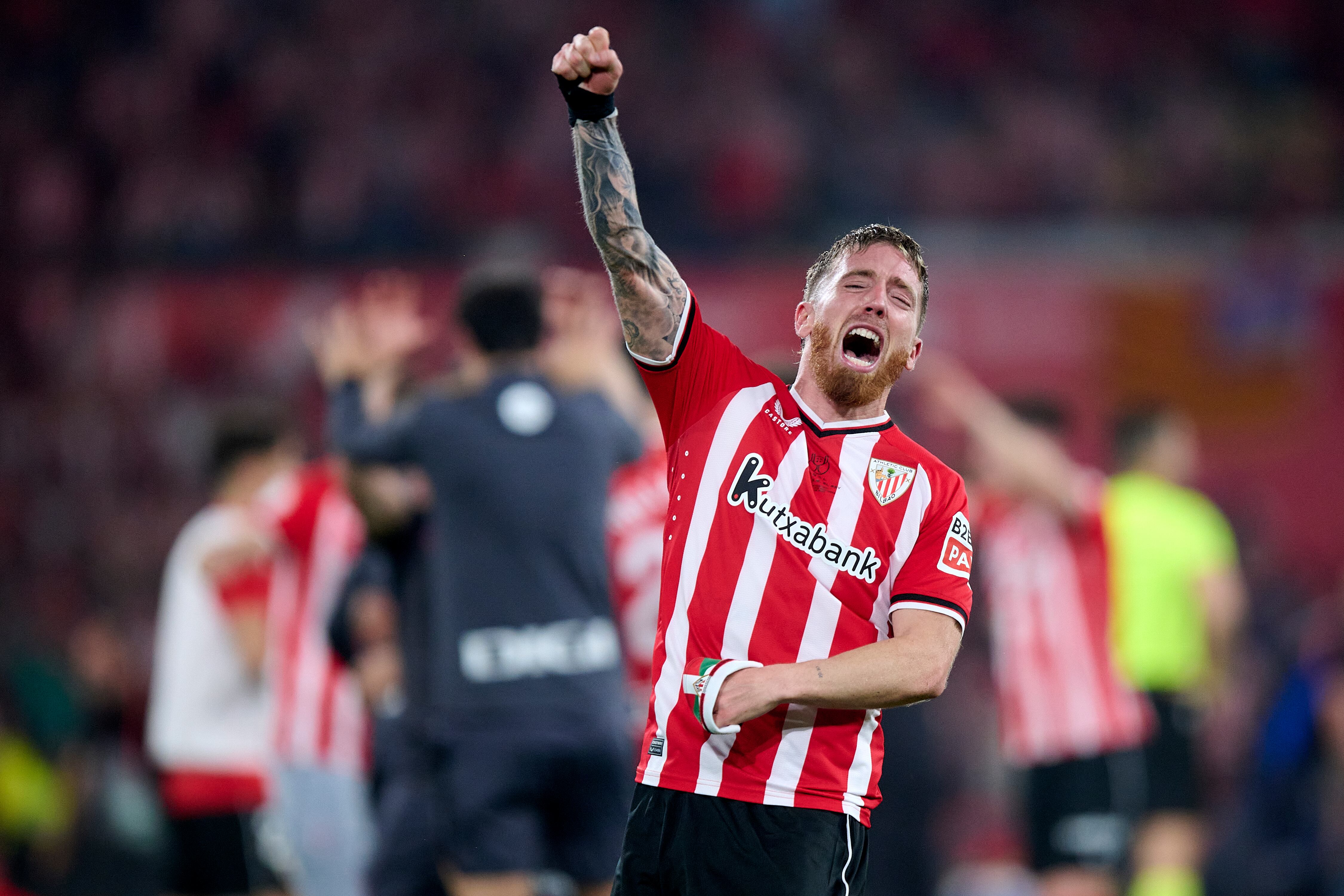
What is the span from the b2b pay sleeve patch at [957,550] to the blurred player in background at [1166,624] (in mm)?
4595

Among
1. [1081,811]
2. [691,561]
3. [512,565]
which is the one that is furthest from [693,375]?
[1081,811]

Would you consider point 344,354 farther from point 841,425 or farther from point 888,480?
point 888,480

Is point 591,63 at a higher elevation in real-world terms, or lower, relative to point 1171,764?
higher

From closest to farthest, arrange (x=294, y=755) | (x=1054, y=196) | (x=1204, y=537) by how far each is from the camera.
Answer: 1. (x=294, y=755)
2. (x=1204, y=537)
3. (x=1054, y=196)

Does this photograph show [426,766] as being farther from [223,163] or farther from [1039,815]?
[223,163]

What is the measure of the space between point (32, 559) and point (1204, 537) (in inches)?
353

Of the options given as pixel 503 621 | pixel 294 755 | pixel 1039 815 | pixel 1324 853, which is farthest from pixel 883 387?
pixel 1324 853

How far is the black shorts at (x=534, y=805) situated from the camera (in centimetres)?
410

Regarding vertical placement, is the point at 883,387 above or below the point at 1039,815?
above

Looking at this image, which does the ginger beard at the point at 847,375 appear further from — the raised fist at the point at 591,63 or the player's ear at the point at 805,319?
the raised fist at the point at 591,63

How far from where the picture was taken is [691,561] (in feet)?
9.43

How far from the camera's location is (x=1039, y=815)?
6504 mm

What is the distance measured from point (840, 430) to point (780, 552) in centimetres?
27

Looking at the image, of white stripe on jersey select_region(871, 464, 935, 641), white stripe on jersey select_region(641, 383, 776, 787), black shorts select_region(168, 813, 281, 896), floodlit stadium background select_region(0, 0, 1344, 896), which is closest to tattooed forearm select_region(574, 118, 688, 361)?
white stripe on jersey select_region(641, 383, 776, 787)
